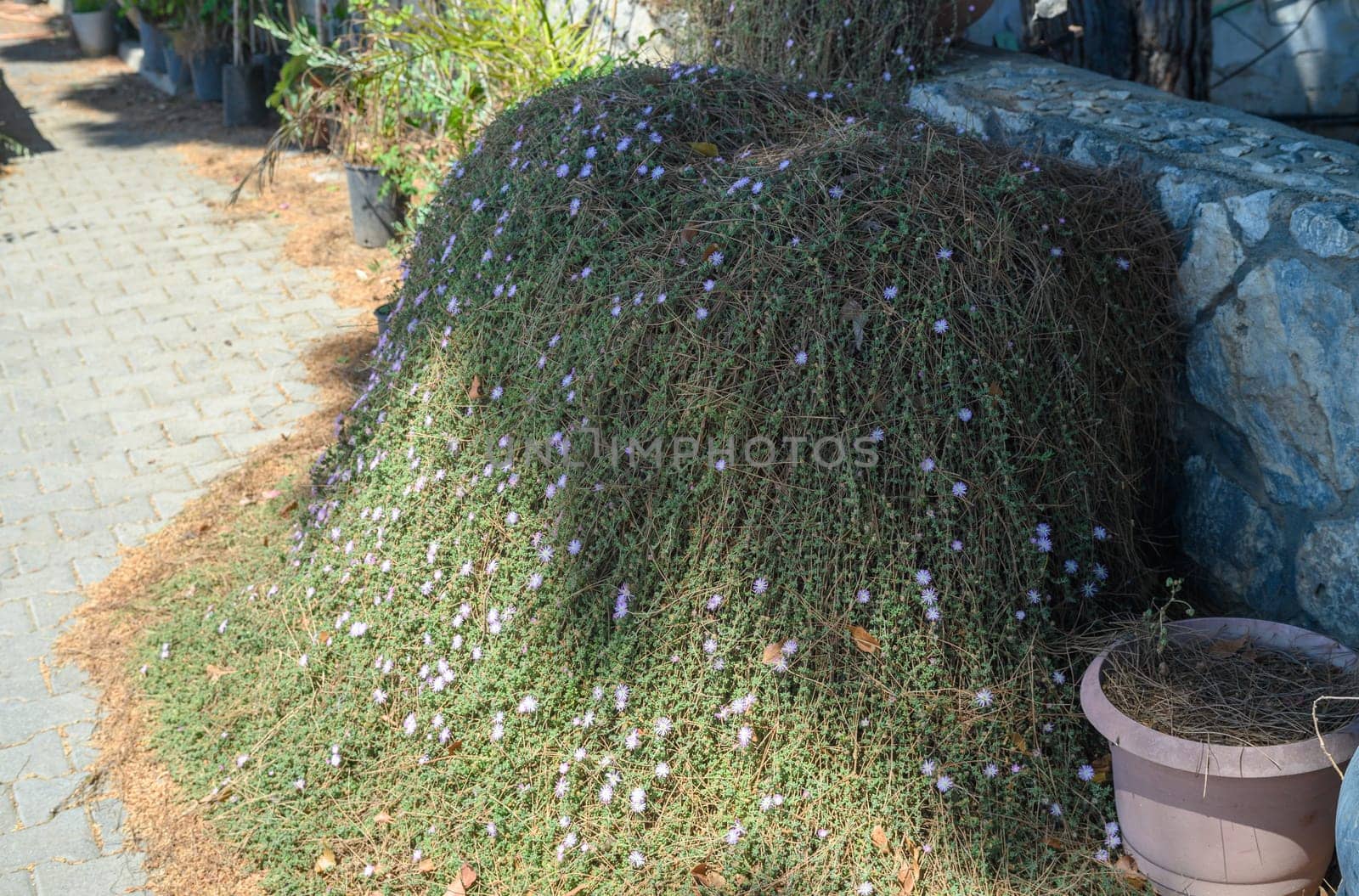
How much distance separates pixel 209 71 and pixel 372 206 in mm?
4577

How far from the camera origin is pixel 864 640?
2402 mm

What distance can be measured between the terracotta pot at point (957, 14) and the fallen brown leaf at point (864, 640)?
2345 mm

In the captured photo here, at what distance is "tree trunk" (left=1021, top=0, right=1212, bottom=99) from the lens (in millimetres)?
3771

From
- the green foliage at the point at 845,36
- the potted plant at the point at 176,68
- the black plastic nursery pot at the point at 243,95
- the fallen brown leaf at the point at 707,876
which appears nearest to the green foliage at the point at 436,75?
the green foliage at the point at 845,36

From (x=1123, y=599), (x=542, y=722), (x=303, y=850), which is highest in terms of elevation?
(x=1123, y=599)

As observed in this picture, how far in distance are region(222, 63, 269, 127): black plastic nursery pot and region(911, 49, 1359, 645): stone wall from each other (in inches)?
307

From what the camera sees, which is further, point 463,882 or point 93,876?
point 93,876

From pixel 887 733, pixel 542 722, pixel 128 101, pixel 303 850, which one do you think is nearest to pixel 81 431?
pixel 303 850

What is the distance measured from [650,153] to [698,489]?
1.03 metres

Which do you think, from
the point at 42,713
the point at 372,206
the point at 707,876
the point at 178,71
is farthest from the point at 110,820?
the point at 178,71

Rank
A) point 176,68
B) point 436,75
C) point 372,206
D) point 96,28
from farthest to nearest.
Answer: point 96,28, point 176,68, point 372,206, point 436,75

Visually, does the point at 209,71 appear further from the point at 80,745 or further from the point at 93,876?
the point at 93,876

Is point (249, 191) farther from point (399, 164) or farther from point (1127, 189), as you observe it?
point (1127, 189)

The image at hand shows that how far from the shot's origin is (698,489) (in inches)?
100
